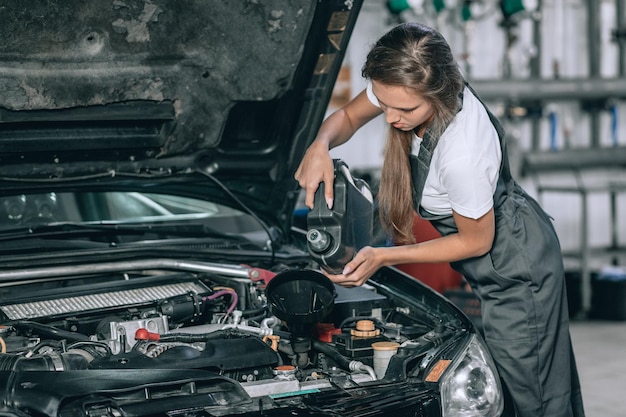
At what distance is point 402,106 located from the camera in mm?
2014

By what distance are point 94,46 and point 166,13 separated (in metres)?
0.22

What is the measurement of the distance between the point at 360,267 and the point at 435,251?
206 millimetres

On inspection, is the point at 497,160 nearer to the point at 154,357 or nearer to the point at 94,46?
the point at 154,357

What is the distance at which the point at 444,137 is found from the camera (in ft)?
6.91

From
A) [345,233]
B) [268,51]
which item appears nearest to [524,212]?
[345,233]

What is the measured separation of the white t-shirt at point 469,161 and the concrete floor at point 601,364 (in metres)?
2.24

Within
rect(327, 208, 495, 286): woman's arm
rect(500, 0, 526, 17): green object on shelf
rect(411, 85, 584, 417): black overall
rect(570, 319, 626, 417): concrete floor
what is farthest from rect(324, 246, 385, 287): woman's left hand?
rect(500, 0, 526, 17): green object on shelf

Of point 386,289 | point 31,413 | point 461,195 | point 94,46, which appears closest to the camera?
point 31,413

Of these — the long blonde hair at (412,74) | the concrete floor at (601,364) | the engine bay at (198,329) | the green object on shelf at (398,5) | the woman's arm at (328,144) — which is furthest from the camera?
the green object on shelf at (398,5)

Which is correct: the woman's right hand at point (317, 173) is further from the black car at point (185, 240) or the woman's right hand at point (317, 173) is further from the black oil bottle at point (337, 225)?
the black car at point (185, 240)

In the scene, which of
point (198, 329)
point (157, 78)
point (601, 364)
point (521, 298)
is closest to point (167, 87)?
point (157, 78)

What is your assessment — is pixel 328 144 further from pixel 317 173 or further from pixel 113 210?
pixel 113 210

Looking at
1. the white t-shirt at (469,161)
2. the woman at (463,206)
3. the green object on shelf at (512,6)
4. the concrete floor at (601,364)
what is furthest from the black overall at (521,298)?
the green object on shelf at (512,6)

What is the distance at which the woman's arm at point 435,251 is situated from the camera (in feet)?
6.91
